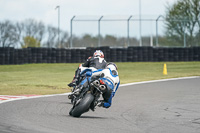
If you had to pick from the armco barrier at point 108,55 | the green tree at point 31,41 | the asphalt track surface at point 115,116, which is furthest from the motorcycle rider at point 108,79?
the green tree at point 31,41

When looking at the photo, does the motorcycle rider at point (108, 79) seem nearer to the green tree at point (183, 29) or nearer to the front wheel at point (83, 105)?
the front wheel at point (83, 105)

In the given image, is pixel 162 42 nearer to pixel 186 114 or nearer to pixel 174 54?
pixel 174 54

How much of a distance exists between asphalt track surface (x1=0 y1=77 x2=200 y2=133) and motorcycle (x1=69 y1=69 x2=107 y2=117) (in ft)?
0.60

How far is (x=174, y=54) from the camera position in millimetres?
32094

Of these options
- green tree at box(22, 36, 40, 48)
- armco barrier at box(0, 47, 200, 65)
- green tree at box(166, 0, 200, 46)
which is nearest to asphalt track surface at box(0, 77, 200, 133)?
armco barrier at box(0, 47, 200, 65)

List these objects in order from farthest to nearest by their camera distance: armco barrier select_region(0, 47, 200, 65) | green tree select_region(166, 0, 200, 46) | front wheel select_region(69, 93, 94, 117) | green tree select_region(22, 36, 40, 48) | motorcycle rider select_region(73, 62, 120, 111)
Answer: green tree select_region(22, 36, 40, 48) → green tree select_region(166, 0, 200, 46) → armco barrier select_region(0, 47, 200, 65) → motorcycle rider select_region(73, 62, 120, 111) → front wheel select_region(69, 93, 94, 117)

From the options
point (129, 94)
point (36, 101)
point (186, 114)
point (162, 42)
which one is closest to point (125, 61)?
point (162, 42)

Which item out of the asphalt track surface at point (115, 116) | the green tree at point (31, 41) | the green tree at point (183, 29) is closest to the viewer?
the asphalt track surface at point (115, 116)

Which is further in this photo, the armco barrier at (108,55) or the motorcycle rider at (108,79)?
the armco barrier at (108,55)

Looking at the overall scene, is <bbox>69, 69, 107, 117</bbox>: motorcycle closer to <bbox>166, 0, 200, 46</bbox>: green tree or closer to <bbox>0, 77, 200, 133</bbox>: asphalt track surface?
<bbox>0, 77, 200, 133</bbox>: asphalt track surface

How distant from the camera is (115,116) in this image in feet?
29.4

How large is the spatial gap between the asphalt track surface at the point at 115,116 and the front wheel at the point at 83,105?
0.44ft

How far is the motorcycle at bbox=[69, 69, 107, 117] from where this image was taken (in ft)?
27.4

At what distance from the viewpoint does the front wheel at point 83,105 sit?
8.31m
